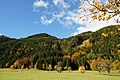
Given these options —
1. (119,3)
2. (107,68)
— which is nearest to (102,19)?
(119,3)

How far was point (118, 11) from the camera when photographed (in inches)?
432

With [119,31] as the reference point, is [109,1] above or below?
above

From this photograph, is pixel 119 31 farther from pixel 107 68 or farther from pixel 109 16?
pixel 107 68

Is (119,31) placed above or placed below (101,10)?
below

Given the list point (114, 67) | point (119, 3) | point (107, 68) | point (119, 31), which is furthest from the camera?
point (114, 67)

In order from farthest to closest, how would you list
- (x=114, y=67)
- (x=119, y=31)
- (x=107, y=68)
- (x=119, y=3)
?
(x=114, y=67)
(x=107, y=68)
(x=119, y=31)
(x=119, y=3)

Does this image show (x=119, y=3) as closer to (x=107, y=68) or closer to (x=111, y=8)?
(x=111, y=8)

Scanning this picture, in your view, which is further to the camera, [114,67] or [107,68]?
[114,67]

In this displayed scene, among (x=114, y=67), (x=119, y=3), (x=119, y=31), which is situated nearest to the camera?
(x=119, y=3)

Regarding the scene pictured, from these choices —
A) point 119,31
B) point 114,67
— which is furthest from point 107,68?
point 119,31

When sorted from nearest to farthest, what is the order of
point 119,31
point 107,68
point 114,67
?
point 119,31 < point 107,68 < point 114,67

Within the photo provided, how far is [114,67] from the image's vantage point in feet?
641

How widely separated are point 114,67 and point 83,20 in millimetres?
189240

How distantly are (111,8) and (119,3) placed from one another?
416mm
